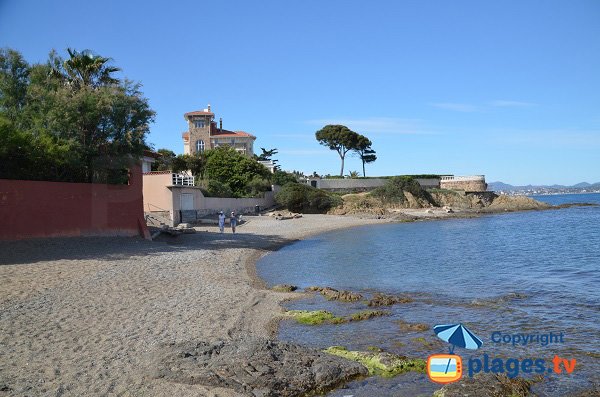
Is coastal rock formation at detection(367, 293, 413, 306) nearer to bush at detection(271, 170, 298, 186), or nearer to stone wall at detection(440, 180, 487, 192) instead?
bush at detection(271, 170, 298, 186)

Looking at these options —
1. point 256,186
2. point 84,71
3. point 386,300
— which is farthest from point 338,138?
point 386,300

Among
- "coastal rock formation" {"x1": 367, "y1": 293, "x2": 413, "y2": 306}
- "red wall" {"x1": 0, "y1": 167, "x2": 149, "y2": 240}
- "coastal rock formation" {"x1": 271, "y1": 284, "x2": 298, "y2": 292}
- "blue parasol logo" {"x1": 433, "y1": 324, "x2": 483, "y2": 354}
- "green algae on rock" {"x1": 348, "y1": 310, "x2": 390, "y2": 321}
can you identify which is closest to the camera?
"blue parasol logo" {"x1": 433, "y1": 324, "x2": 483, "y2": 354}

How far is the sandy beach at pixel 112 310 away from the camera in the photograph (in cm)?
724

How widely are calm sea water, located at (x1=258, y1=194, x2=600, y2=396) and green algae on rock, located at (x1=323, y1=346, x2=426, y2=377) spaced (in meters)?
0.22

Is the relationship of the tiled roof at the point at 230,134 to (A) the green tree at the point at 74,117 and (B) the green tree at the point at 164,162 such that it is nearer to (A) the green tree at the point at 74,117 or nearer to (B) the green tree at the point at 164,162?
(B) the green tree at the point at 164,162

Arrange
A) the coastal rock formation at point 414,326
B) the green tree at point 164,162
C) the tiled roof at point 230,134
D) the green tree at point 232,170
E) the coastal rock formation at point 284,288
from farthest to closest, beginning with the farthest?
the tiled roof at point 230,134 < the green tree at point 232,170 < the green tree at point 164,162 < the coastal rock formation at point 284,288 < the coastal rock formation at point 414,326

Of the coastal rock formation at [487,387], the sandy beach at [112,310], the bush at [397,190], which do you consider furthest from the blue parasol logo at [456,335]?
the bush at [397,190]

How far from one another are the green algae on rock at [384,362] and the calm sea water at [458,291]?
224 mm

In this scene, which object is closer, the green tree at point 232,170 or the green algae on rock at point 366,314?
the green algae on rock at point 366,314

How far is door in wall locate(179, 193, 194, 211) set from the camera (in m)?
36.0

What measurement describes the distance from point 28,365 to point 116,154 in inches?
699

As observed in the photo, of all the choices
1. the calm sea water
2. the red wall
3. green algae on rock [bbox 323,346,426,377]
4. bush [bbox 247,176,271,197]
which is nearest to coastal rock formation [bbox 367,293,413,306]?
the calm sea water

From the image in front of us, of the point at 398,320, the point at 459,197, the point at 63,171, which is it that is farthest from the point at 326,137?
the point at 398,320

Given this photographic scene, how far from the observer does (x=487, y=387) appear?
7.08m
